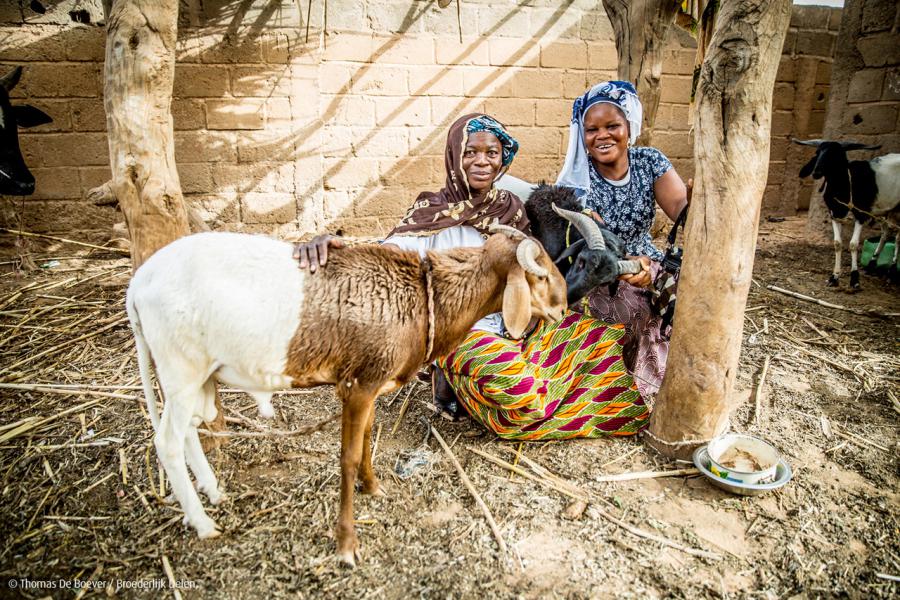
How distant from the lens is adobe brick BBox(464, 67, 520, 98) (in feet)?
23.7

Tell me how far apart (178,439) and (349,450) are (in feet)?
2.58

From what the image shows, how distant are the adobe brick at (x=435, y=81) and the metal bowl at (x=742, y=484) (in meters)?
5.84

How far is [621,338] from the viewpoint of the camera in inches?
138

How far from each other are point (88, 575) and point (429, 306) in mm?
1973

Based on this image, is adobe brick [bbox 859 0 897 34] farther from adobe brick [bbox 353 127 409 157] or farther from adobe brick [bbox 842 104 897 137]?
adobe brick [bbox 353 127 409 157]

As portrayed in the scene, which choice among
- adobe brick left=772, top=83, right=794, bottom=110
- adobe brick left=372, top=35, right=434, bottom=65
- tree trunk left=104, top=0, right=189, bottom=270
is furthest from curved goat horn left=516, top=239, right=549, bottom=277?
adobe brick left=772, top=83, right=794, bottom=110

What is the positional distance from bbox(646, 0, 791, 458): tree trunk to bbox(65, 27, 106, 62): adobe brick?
683cm

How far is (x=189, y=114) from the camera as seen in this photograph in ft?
21.6

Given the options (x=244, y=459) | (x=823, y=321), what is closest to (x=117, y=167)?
(x=244, y=459)

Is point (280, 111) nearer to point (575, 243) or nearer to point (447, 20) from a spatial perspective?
point (447, 20)

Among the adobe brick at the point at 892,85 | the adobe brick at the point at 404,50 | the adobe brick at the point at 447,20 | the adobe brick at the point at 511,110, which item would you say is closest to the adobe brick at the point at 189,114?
the adobe brick at the point at 404,50

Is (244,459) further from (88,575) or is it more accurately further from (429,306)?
(429,306)

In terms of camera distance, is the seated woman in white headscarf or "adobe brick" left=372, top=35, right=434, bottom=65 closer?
the seated woman in white headscarf

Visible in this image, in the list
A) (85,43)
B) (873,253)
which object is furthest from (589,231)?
(85,43)
